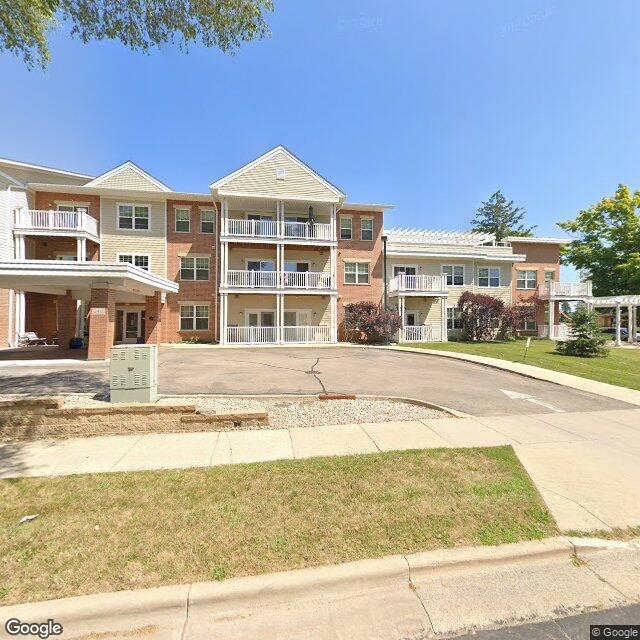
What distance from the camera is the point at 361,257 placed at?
24453 millimetres

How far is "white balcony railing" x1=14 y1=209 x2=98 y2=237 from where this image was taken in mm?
19125

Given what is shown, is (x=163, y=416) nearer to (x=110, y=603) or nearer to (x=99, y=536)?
(x=99, y=536)

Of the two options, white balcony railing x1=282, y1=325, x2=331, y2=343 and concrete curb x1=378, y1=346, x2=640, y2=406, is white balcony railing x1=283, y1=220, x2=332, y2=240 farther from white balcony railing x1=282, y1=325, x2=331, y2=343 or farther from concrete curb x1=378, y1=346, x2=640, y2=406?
concrete curb x1=378, y1=346, x2=640, y2=406

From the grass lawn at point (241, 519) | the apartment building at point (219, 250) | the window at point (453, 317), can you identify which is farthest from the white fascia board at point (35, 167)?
the window at point (453, 317)

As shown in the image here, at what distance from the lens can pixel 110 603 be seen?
8.20ft

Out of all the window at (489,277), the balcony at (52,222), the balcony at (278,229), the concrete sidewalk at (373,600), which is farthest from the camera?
the window at (489,277)

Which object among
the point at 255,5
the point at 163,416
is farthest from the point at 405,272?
the point at 163,416

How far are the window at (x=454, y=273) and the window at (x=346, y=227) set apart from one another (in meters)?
8.55

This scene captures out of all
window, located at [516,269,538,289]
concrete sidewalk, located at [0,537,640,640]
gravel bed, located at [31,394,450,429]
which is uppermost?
window, located at [516,269,538,289]

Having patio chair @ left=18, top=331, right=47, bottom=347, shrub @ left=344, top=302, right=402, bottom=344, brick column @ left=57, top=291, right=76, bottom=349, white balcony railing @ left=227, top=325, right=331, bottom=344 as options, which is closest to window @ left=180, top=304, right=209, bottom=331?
white balcony railing @ left=227, top=325, right=331, bottom=344

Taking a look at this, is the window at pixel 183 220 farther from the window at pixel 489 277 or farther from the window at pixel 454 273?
the window at pixel 489 277

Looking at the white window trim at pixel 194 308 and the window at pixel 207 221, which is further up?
the window at pixel 207 221

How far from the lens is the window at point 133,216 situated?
21.8m

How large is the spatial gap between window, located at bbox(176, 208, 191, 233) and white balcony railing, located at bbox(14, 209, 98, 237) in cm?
501
